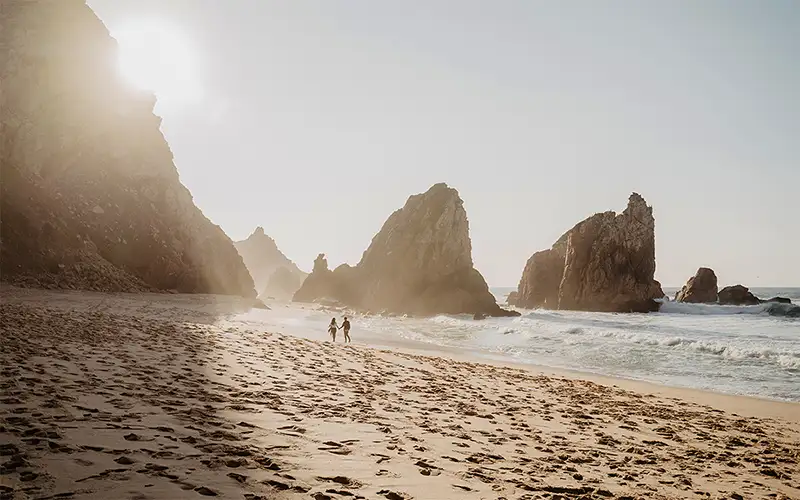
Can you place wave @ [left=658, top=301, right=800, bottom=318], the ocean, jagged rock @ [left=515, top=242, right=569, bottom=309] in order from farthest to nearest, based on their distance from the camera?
jagged rock @ [left=515, top=242, right=569, bottom=309] < wave @ [left=658, top=301, right=800, bottom=318] < the ocean

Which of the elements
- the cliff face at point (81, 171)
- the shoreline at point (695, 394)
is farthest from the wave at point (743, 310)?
the cliff face at point (81, 171)

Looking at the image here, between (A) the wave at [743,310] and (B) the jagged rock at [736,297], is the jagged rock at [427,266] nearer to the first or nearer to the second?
(A) the wave at [743,310]

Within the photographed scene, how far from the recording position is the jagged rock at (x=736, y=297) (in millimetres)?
69137

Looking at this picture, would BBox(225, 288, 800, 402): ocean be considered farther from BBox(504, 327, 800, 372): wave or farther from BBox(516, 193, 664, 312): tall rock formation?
BBox(516, 193, 664, 312): tall rock formation

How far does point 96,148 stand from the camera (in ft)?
155

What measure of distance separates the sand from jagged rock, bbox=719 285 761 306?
225 ft

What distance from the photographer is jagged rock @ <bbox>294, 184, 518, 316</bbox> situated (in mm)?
68375

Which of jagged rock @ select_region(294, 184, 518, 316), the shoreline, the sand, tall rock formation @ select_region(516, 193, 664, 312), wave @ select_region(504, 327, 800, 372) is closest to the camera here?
the sand

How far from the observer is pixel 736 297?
69812mm

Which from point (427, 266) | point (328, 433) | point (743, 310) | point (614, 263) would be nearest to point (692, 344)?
point (328, 433)

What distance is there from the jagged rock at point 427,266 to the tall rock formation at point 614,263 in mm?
14829

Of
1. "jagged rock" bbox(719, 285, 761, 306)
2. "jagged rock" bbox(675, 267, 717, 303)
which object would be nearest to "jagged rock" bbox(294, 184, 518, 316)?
"jagged rock" bbox(675, 267, 717, 303)

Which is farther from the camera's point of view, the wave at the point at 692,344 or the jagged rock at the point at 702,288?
the jagged rock at the point at 702,288

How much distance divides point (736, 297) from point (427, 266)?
48.4 metres
